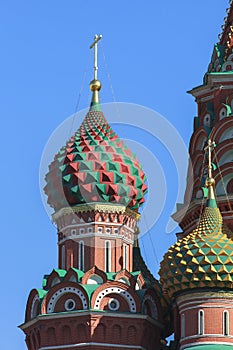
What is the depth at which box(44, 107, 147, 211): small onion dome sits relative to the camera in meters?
42.2

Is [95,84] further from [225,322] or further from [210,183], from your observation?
[225,322]

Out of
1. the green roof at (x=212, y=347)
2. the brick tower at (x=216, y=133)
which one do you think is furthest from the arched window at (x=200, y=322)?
the brick tower at (x=216, y=133)

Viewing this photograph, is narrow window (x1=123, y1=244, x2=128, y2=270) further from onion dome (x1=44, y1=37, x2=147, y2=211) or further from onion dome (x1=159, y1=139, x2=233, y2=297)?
onion dome (x1=159, y1=139, x2=233, y2=297)

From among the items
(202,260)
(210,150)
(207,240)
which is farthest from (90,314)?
(210,150)

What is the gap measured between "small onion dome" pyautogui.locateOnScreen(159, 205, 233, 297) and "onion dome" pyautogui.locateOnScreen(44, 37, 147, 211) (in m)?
2.97

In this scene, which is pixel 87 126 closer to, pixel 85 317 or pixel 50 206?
pixel 50 206

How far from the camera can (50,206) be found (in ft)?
142

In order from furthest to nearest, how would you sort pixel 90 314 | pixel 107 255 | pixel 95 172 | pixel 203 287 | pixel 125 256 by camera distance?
pixel 125 256 → pixel 95 172 → pixel 107 255 → pixel 90 314 → pixel 203 287

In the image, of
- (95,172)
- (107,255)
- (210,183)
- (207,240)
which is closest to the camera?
(207,240)

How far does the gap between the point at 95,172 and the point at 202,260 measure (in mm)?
4735

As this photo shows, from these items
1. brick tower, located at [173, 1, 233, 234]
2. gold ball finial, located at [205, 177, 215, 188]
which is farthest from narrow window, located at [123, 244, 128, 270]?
gold ball finial, located at [205, 177, 215, 188]

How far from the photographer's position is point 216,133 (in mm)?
43969

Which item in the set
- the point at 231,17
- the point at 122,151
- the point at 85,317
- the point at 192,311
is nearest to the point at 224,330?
the point at 192,311

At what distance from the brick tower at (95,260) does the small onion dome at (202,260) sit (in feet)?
5.28
